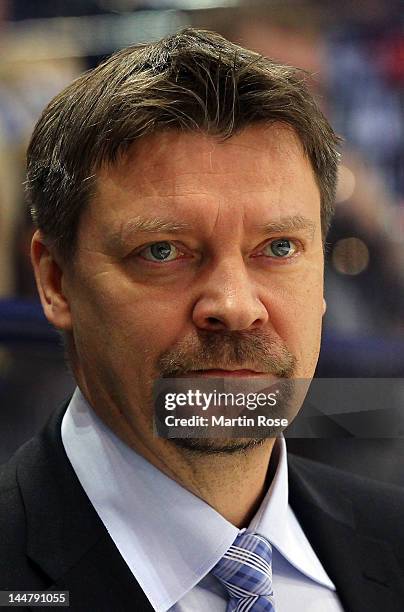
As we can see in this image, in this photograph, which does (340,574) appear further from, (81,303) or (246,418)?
(81,303)

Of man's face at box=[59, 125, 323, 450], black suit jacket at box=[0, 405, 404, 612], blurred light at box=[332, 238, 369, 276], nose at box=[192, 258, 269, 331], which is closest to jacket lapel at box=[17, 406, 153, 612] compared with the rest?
black suit jacket at box=[0, 405, 404, 612]

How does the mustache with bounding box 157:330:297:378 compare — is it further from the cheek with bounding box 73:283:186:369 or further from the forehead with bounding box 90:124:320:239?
the forehead with bounding box 90:124:320:239

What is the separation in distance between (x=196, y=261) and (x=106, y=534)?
298 millimetres

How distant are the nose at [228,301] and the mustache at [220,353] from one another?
1cm

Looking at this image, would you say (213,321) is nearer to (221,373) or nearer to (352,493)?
(221,373)

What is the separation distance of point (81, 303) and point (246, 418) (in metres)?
0.22

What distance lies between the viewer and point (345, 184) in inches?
44.4

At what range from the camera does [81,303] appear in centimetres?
94

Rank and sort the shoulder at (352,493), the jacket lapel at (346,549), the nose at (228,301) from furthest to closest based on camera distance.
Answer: the shoulder at (352,493), the jacket lapel at (346,549), the nose at (228,301)

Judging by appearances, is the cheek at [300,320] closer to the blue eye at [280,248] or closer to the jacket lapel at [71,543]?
the blue eye at [280,248]

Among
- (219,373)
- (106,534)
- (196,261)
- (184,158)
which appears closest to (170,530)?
(106,534)

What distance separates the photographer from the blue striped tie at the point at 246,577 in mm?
887

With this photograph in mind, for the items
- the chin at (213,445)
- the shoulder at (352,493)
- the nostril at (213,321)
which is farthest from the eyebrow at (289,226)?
the shoulder at (352,493)

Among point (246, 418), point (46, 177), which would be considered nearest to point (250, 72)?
point (46, 177)
